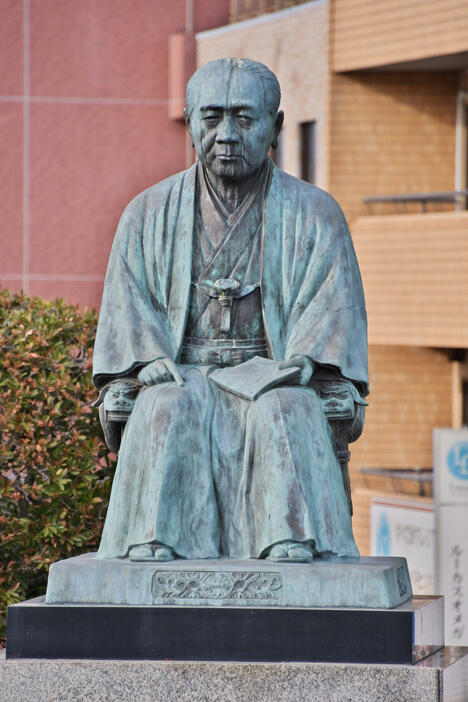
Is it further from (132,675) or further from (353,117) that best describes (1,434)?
(353,117)

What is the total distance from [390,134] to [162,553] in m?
8.67

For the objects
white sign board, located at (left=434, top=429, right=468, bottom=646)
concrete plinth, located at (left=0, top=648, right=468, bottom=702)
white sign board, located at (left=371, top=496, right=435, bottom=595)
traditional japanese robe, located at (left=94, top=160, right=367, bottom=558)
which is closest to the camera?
concrete plinth, located at (left=0, top=648, right=468, bottom=702)

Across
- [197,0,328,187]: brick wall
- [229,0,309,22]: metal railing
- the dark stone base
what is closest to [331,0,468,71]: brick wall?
[197,0,328,187]: brick wall

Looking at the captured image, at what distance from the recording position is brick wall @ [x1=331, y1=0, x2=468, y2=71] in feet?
41.6

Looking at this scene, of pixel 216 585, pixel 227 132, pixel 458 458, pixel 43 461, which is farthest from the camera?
pixel 458 458

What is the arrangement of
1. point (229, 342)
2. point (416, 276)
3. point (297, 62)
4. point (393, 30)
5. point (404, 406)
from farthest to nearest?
point (297, 62) < point (404, 406) < point (393, 30) < point (416, 276) < point (229, 342)

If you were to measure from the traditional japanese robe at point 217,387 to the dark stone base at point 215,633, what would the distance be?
1.09 ft

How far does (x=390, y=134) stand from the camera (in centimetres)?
1395

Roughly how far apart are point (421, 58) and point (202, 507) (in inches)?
306

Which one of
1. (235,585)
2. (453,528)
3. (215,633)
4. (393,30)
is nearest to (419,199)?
(393,30)

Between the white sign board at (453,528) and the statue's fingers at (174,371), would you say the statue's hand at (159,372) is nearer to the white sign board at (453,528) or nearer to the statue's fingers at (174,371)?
the statue's fingers at (174,371)

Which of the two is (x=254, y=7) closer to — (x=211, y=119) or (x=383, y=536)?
(x=383, y=536)

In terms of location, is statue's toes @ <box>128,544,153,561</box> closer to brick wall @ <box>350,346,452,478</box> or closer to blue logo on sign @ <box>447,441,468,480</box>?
blue logo on sign @ <box>447,441,468,480</box>

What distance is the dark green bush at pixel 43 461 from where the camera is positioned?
25.1 ft
